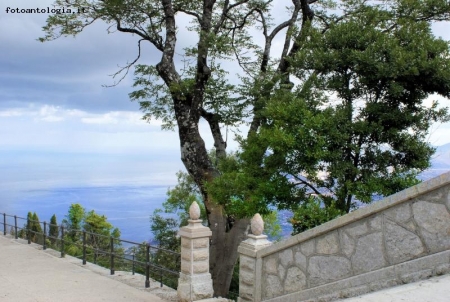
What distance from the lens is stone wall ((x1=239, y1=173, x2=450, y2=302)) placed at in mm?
4922

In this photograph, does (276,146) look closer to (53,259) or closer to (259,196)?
(259,196)

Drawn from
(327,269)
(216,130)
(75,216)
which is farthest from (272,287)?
(75,216)

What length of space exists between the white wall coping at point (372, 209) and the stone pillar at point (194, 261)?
1612 millimetres

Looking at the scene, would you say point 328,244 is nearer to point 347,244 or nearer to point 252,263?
point 347,244

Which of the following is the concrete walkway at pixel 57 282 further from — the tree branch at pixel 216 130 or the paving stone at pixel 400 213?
the tree branch at pixel 216 130

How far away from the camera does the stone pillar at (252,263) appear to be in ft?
22.1

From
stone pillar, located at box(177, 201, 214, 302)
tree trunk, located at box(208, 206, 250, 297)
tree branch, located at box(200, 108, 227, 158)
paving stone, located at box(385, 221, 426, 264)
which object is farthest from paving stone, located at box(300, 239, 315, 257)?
tree branch, located at box(200, 108, 227, 158)

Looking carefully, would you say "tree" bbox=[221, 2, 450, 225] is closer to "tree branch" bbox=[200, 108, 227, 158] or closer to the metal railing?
the metal railing

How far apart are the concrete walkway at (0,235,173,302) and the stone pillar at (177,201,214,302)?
2.64 feet

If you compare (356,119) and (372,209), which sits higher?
(356,119)

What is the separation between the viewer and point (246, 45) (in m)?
16.1

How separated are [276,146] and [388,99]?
Answer: 2.21 m

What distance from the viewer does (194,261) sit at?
7.78 meters

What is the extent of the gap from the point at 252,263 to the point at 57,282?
481 cm
